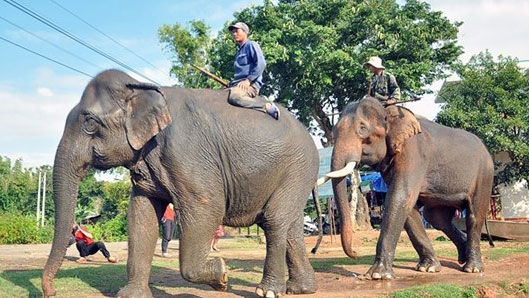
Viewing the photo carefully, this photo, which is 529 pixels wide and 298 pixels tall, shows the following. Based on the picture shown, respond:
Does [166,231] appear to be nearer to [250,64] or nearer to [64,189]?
[250,64]

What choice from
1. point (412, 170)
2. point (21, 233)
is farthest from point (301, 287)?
point (21, 233)

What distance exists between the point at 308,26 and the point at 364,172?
34.4 feet

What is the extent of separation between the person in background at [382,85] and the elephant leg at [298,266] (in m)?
3.25

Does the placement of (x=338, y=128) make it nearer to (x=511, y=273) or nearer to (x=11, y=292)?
(x=511, y=273)

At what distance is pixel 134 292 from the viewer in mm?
5555

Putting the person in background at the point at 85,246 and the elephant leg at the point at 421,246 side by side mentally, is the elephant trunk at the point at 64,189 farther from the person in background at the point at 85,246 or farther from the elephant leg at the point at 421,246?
the person in background at the point at 85,246

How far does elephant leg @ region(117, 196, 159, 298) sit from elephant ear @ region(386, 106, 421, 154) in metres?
3.72

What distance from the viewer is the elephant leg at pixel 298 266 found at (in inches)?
241

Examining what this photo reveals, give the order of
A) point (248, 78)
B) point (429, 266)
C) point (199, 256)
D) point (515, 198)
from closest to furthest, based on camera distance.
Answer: point (199, 256)
point (248, 78)
point (429, 266)
point (515, 198)

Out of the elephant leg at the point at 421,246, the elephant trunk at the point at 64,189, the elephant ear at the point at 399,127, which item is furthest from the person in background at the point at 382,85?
the elephant trunk at the point at 64,189

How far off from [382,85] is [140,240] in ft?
15.8

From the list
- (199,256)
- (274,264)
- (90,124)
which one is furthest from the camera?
(274,264)

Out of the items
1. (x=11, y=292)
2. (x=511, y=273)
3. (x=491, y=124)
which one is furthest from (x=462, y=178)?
(x=491, y=124)

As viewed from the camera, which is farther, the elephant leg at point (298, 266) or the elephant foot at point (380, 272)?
the elephant foot at point (380, 272)
